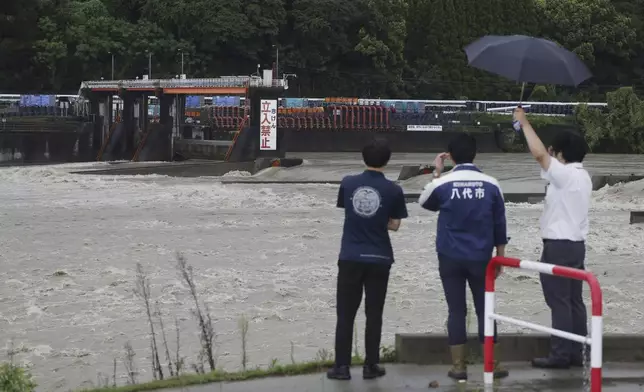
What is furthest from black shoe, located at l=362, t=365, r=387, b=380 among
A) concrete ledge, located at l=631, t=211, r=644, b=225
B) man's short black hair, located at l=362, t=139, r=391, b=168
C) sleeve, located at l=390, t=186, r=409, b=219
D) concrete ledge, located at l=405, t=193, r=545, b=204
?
concrete ledge, located at l=405, t=193, r=545, b=204

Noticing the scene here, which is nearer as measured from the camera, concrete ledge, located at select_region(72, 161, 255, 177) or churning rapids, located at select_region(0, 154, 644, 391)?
churning rapids, located at select_region(0, 154, 644, 391)

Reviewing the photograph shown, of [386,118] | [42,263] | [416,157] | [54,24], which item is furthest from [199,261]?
[54,24]

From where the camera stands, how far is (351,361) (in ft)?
26.1

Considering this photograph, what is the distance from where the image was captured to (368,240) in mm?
7219

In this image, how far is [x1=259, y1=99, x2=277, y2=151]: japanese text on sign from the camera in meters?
43.2

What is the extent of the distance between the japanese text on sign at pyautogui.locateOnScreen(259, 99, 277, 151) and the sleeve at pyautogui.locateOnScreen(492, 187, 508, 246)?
36135 mm

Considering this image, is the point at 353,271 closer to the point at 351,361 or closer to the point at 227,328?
the point at 351,361

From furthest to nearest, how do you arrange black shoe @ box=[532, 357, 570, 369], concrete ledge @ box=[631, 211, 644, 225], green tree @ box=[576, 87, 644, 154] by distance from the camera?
1. green tree @ box=[576, 87, 644, 154]
2. concrete ledge @ box=[631, 211, 644, 225]
3. black shoe @ box=[532, 357, 570, 369]

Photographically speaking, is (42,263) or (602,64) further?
(602,64)

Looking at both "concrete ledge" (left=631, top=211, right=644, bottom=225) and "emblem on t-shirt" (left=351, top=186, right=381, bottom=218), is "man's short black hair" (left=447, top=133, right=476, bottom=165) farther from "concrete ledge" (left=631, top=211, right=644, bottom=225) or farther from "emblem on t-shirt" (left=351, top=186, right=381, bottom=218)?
"concrete ledge" (left=631, top=211, right=644, bottom=225)

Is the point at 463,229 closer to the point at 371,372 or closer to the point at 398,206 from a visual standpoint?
the point at 398,206

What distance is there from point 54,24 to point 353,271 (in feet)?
215

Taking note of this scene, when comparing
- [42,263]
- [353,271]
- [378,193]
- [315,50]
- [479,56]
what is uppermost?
[315,50]

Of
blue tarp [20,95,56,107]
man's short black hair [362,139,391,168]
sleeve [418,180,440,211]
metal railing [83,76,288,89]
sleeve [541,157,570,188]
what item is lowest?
sleeve [418,180,440,211]
